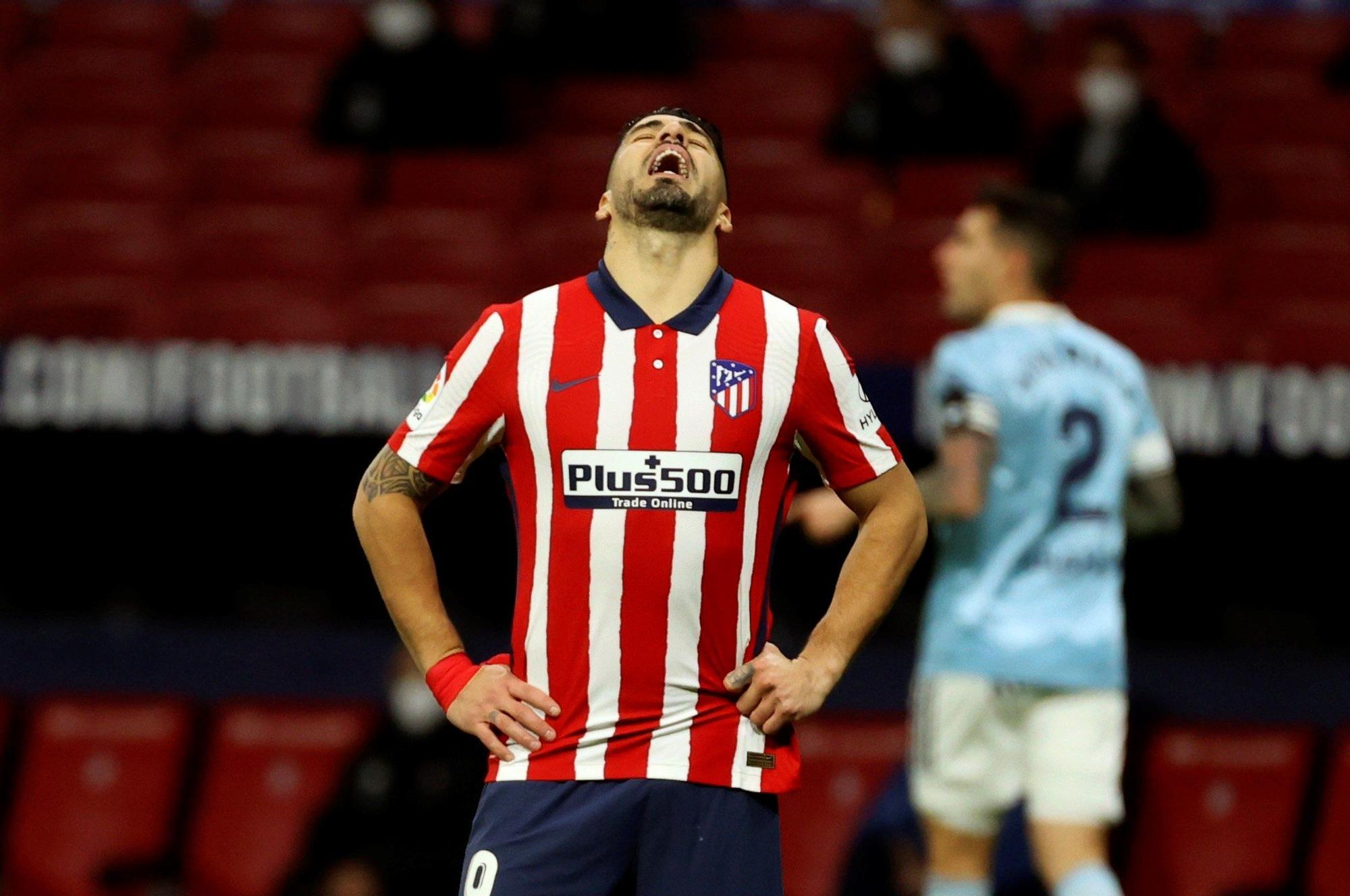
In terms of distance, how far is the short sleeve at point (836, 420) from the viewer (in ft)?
9.55

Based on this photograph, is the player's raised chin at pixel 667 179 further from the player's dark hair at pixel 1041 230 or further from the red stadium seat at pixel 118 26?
the red stadium seat at pixel 118 26

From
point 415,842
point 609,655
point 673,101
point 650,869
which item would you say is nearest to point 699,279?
point 609,655

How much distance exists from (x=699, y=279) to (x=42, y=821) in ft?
14.7

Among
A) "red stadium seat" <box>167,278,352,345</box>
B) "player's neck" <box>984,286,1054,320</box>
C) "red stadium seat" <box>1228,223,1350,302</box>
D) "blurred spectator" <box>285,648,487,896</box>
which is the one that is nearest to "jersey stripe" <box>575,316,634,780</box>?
"player's neck" <box>984,286,1054,320</box>

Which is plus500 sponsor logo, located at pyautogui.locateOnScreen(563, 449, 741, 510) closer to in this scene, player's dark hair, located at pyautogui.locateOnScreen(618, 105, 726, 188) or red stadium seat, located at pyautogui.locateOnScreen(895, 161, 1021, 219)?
player's dark hair, located at pyautogui.locateOnScreen(618, 105, 726, 188)

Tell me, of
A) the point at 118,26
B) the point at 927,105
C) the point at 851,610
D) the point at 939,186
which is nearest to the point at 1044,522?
the point at 851,610

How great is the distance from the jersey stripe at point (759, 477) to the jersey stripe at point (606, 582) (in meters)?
0.19

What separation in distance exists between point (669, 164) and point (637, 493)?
50 centimetres

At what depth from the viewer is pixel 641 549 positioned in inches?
111

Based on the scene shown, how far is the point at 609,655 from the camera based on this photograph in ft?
9.36

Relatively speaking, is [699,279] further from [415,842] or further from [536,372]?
[415,842]

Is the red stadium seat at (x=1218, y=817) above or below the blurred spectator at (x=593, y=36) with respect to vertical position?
below

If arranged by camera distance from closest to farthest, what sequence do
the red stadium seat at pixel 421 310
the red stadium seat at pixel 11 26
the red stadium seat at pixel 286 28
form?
the red stadium seat at pixel 421 310, the red stadium seat at pixel 11 26, the red stadium seat at pixel 286 28

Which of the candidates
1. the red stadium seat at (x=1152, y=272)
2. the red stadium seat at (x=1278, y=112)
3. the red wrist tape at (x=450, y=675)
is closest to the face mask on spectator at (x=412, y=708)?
the red stadium seat at (x=1152, y=272)
